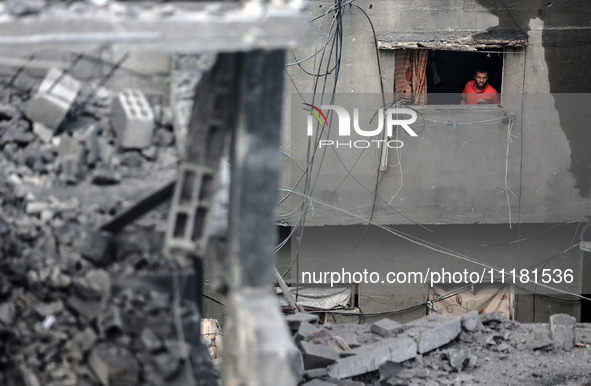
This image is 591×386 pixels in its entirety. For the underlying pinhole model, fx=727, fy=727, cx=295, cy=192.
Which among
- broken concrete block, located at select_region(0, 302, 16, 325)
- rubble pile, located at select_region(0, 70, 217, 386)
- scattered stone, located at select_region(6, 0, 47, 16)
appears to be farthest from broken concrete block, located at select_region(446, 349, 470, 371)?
scattered stone, located at select_region(6, 0, 47, 16)

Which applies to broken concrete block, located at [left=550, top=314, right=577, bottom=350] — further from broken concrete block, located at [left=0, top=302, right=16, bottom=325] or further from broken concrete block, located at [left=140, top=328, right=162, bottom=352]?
broken concrete block, located at [left=0, top=302, right=16, bottom=325]

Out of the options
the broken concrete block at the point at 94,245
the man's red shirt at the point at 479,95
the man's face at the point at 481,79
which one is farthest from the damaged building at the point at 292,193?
the man's face at the point at 481,79

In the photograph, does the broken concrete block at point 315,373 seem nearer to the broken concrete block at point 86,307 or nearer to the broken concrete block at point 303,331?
the broken concrete block at point 303,331

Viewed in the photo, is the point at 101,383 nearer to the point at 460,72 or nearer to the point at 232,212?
the point at 232,212

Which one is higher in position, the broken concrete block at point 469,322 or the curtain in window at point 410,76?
the curtain in window at point 410,76

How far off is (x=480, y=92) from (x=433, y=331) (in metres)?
7.31

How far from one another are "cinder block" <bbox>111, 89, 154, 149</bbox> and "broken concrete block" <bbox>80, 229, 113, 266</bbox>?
0.89 m

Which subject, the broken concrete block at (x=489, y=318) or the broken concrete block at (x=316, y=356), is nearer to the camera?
the broken concrete block at (x=316, y=356)

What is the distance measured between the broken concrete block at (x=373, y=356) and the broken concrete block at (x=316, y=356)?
8cm

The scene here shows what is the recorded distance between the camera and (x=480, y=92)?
48.3 feet

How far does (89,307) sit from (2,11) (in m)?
2.51

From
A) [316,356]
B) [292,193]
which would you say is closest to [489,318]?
[316,356]

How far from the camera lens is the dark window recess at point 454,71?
14.8m

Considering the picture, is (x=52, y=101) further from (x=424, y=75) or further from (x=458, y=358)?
(x=424, y=75)
